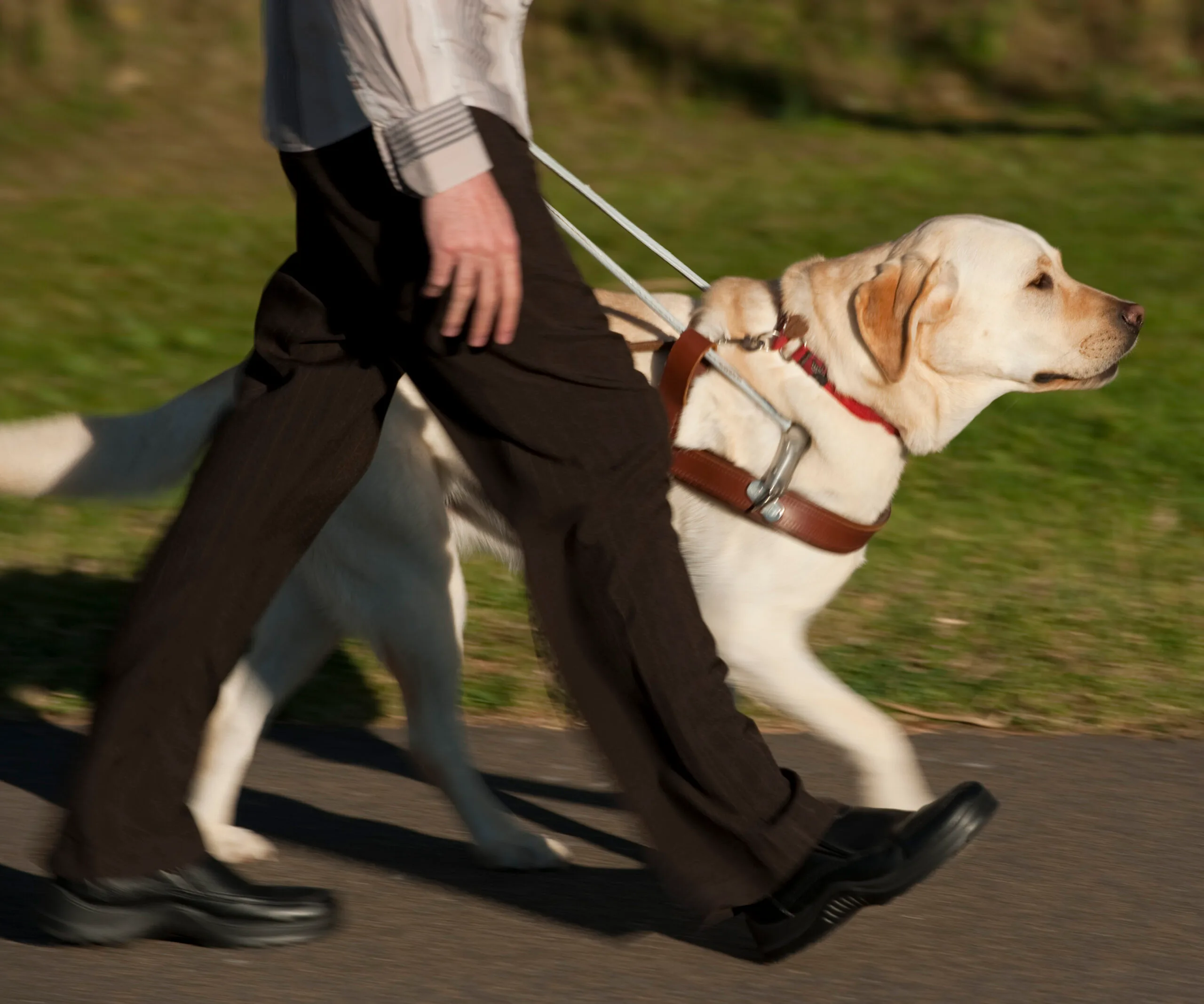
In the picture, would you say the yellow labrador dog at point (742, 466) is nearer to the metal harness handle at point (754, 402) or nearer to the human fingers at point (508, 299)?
the metal harness handle at point (754, 402)

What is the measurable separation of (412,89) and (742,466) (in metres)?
1.28

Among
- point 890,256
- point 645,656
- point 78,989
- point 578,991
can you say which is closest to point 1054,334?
point 890,256

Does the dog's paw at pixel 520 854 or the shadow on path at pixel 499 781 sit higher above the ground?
the dog's paw at pixel 520 854

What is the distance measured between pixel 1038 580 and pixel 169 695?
10.7ft

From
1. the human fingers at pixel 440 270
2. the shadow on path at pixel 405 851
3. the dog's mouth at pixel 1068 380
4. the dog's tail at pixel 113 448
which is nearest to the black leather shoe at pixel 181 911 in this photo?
the shadow on path at pixel 405 851

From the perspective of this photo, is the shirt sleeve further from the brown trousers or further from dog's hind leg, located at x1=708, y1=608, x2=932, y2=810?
dog's hind leg, located at x1=708, y1=608, x2=932, y2=810

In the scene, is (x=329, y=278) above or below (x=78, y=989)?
above

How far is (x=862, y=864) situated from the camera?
109 inches

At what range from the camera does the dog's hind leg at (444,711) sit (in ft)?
11.2

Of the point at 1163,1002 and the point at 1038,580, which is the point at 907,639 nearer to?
the point at 1038,580

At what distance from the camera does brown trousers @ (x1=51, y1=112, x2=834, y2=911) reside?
2.63 meters

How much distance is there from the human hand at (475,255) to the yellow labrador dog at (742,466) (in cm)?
93

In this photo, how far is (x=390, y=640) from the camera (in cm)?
342

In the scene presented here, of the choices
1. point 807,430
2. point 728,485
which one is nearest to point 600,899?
point 728,485
